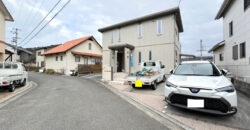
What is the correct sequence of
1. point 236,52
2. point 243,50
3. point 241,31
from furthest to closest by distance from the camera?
1. point 236,52
2. point 241,31
3. point 243,50

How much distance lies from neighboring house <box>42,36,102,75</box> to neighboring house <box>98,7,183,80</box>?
23.4ft

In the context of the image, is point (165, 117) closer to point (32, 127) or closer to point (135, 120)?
point (135, 120)

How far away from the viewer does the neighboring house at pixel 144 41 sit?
9.17m

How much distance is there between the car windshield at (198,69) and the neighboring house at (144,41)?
17.1 feet

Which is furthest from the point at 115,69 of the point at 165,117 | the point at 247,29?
the point at 247,29

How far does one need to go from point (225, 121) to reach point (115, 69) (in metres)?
9.50

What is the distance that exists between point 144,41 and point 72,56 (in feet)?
40.3

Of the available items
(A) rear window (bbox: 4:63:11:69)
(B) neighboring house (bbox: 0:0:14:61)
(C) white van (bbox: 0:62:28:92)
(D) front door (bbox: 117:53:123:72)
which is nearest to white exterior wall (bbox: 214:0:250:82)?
(D) front door (bbox: 117:53:123:72)

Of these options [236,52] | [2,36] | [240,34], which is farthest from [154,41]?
[2,36]

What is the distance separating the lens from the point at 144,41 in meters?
10.5

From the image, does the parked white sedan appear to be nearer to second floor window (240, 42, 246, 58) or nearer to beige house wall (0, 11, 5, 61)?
second floor window (240, 42, 246, 58)

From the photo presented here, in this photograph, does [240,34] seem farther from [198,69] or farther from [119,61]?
[119,61]

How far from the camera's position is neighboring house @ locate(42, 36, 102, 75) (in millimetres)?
16016

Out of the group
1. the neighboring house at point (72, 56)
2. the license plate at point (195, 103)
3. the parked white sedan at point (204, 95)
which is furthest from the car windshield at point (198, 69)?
the neighboring house at point (72, 56)
